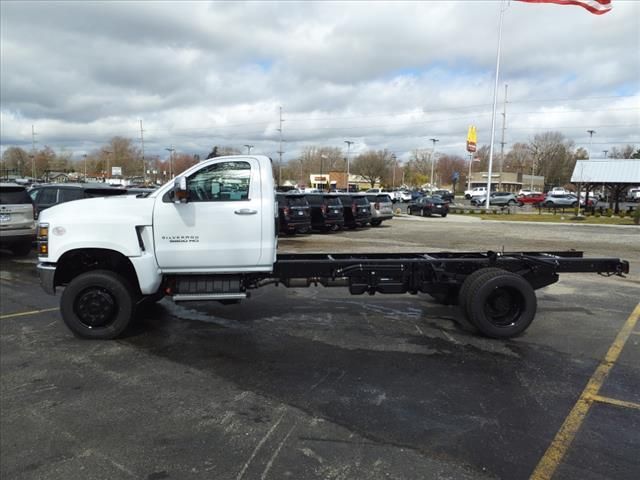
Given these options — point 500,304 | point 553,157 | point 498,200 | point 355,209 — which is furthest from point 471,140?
point 553,157

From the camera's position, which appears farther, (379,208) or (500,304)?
(379,208)

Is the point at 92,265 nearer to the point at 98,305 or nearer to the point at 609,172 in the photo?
the point at 98,305

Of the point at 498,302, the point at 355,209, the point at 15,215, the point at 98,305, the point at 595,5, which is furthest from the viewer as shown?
the point at 355,209

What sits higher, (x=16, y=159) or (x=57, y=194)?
(x=16, y=159)

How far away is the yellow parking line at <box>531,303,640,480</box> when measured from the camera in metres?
3.32

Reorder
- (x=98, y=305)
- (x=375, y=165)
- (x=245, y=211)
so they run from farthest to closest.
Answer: (x=375, y=165) → (x=98, y=305) → (x=245, y=211)

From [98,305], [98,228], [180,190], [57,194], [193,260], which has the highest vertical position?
[180,190]

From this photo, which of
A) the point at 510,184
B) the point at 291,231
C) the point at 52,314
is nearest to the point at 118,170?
the point at 510,184

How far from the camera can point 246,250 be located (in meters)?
5.90

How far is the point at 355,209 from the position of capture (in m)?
22.5

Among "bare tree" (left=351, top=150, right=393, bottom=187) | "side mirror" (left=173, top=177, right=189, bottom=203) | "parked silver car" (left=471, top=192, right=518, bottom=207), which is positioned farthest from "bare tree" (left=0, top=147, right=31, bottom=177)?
"side mirror" (left=173, top=177, right=189, bottom=203)

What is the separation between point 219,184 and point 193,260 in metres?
0.99

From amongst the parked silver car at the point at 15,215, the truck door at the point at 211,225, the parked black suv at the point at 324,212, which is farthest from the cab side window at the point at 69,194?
the truck door at the point at 211,225

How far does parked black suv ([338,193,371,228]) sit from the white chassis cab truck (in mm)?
16127
